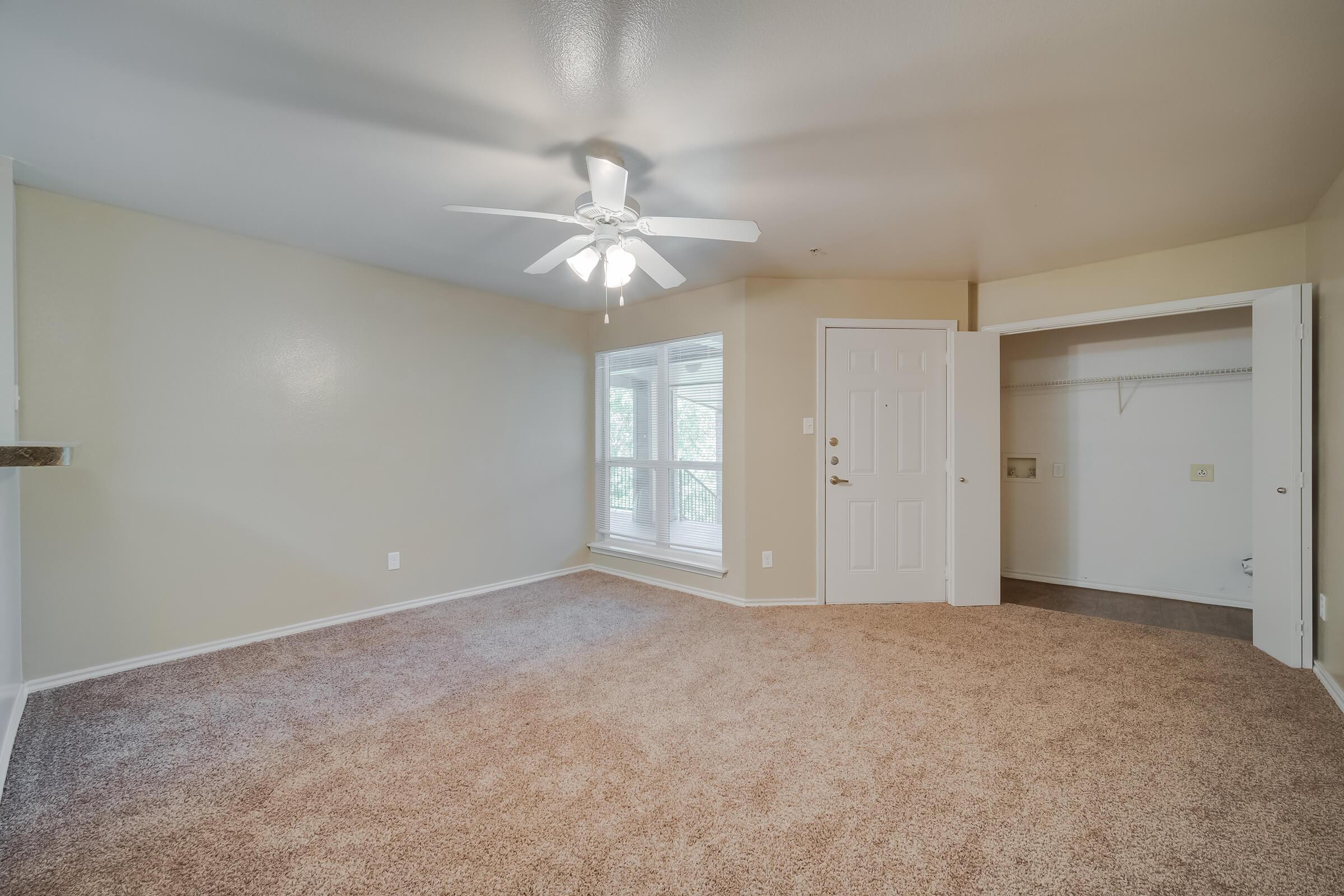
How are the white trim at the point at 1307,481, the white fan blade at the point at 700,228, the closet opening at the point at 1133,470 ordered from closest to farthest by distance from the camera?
1. the white fan blade at the point at 700,228
2. the white trim at the point at 1307,481
3. the closet opening at the point at 1133,470

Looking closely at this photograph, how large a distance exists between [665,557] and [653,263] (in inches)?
98.1

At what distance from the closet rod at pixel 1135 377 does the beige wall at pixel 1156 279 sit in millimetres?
1038

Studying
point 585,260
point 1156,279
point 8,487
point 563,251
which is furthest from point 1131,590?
point 8,487

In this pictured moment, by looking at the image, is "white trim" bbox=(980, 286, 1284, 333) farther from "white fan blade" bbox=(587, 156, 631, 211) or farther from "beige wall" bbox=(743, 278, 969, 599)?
"white fan blade" bbox=(587, 156, 631, 211)

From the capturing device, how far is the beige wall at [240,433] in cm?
254

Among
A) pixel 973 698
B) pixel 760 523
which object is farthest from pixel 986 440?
pixel 973 698

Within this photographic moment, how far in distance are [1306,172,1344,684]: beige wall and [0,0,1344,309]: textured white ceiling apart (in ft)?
0.64

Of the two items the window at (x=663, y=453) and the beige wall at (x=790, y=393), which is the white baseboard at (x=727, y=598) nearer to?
the beige wall at (x=790, y=393)

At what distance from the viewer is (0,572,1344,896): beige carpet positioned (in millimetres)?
1445

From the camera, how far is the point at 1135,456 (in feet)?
13.4

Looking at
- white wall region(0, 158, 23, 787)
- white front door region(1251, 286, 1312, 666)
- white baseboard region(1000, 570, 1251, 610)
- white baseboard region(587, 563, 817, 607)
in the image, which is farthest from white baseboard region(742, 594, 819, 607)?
white wall region(0, 158, 23, 787)

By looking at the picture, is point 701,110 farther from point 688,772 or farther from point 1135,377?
point 1135,377

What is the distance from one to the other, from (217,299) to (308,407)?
71cm

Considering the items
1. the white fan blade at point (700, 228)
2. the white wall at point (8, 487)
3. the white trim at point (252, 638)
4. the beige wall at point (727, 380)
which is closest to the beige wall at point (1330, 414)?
the white fan blade at point (700, 228)
